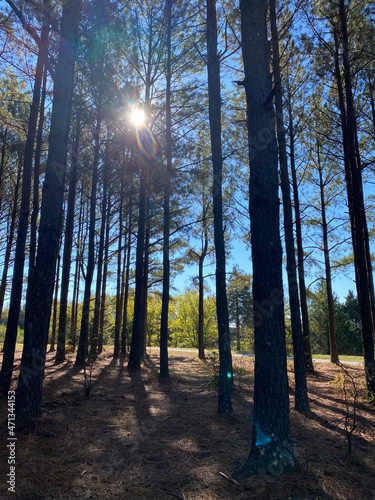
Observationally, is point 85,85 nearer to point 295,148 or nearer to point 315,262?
point 295,148

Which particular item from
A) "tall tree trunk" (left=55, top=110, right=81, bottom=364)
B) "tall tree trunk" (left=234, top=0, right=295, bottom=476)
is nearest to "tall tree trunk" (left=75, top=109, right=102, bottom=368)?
"tall tree trunk" (left=55, top=110, right=81, bottom=364)

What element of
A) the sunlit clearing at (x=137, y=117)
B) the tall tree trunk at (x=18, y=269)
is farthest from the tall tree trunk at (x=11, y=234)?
the tall tree trunk at (x=18, y=269)

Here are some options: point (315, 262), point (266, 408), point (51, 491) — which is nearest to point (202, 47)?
point (315, 262)

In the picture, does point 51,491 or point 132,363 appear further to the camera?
point 132,363

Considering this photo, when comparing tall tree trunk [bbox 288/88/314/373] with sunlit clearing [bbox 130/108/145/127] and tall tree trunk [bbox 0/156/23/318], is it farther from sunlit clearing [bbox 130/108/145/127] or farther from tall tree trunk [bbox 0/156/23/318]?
tall tree trunk [bbox 0/156/23/318]

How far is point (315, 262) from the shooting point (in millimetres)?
12766

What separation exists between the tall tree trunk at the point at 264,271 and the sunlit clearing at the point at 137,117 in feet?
25.4

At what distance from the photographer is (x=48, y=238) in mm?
4953

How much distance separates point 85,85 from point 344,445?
11.4 metres

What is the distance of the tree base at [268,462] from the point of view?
9.98 ft

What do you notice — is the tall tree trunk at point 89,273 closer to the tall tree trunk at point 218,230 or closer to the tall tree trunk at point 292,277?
the tall tree trunk at point 218,230

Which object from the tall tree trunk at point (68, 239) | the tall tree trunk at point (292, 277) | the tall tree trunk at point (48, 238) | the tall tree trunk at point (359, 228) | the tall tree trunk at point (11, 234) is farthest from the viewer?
the tall tree trunk at point (11, 234)

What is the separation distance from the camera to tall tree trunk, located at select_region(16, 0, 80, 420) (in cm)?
454

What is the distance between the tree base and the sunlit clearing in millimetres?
11026
